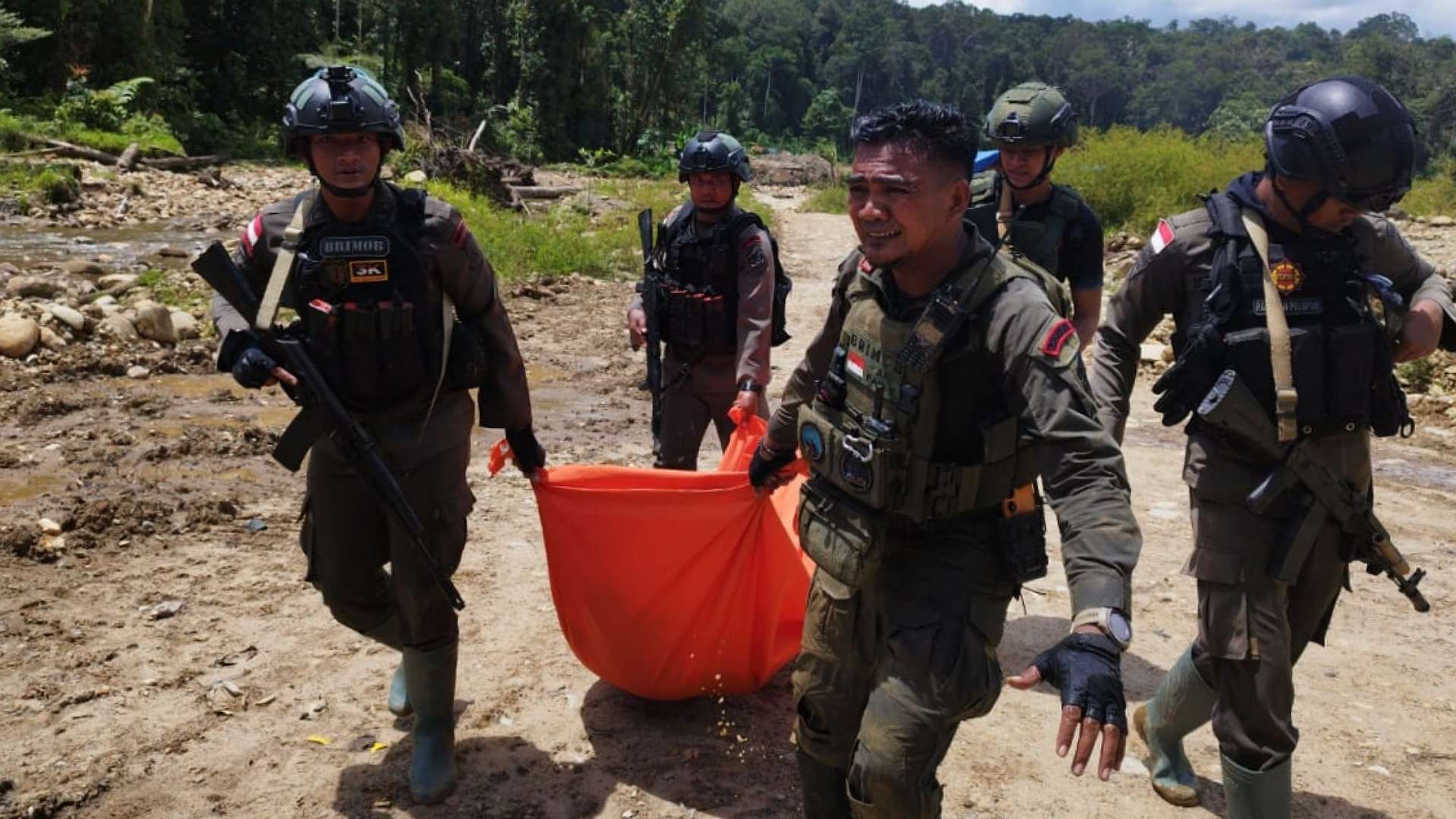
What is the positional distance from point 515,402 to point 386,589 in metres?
0.70

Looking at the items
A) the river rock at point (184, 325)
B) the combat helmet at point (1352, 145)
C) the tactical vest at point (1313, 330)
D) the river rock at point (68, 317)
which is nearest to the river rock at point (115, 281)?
the river rock at point (184, 325)

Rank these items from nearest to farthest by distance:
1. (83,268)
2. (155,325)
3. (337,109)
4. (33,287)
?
(337,109)
(155,325)
(33,287)
(83,268)

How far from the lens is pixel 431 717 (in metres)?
3.31

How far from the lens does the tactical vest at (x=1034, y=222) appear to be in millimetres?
4066

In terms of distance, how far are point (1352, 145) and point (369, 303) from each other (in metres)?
2.56

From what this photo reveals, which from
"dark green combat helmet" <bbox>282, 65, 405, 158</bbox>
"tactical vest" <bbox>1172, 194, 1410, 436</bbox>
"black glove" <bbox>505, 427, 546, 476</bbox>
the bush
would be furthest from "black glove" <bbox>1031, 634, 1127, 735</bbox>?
the bush

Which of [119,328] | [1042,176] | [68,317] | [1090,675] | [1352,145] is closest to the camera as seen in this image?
[1090,675]

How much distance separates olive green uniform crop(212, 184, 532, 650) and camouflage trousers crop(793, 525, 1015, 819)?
1260 millimetres

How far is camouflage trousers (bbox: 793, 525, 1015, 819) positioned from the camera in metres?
2.31

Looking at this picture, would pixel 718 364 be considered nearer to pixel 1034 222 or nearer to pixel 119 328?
pixel 1034 222

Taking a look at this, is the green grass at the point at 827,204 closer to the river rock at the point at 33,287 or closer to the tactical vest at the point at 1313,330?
the river rock at the point at 33,287

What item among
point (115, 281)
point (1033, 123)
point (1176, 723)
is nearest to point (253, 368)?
point (1033, 123)

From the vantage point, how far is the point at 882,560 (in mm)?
2539

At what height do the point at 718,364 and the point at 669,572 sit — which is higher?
the point at 718,364
